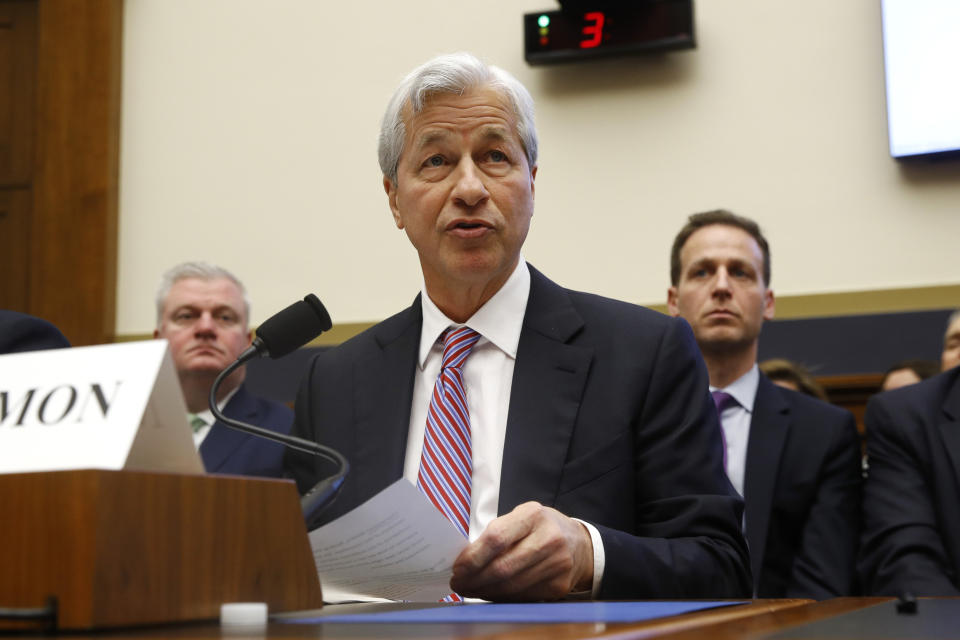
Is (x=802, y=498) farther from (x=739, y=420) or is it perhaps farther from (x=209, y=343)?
(x=209, y=343)

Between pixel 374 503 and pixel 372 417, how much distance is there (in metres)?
0.63

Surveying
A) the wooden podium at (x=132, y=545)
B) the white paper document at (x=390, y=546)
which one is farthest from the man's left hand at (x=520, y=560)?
the wooden podium at (x=132, y=545)

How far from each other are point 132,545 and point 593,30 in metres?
3.29

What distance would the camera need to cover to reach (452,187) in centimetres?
173

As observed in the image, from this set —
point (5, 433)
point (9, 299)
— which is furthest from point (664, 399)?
point (9, 299)

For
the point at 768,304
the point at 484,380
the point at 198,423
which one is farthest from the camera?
the point at 198,423

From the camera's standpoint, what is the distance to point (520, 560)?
1.13m

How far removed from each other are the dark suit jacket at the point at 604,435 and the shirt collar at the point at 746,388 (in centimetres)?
113

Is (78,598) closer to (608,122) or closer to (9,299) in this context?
(608,122)

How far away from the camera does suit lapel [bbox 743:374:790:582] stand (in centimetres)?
243

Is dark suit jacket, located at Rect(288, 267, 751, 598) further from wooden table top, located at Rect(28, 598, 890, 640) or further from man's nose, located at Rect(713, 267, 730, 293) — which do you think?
man's nose, located at Rect(713, 267, 730, 293)

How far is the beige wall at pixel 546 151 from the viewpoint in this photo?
3637mm

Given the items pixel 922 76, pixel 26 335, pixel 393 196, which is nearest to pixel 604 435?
pixel 393 196

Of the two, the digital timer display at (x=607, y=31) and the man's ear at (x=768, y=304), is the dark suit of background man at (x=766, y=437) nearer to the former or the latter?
the man's ear at (x=768, y=304)
